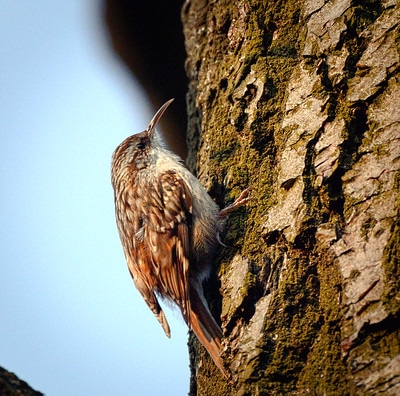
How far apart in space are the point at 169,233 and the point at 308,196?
892mm

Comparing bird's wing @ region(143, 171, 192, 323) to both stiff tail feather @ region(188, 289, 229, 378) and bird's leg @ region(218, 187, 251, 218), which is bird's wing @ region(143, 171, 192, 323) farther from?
bird's leg @ region(218, 187, 251, 218)

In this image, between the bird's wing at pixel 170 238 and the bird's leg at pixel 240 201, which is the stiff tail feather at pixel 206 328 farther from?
the bird's leg at pixel 240 201

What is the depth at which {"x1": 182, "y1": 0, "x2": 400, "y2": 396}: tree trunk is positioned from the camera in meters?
1.74

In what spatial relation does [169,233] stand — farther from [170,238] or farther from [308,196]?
[308,196]

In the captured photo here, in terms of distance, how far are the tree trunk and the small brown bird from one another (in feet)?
0.32

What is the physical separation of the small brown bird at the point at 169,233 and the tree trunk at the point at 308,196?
0.10m

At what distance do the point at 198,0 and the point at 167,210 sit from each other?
3.61 feet

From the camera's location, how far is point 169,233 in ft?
9.00

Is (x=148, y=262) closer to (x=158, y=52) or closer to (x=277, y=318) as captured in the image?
(x=277, y=318)

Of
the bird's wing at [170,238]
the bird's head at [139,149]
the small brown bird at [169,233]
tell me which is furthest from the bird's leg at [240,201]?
the bird's head at [139,149]

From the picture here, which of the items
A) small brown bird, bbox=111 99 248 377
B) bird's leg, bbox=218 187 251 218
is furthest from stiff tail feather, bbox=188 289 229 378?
bird's leg, bbox=218 187 251 218

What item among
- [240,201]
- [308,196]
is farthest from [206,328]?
[308,196]

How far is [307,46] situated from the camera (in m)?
2.29

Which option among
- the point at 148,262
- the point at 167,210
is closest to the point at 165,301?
the point at 148,262
